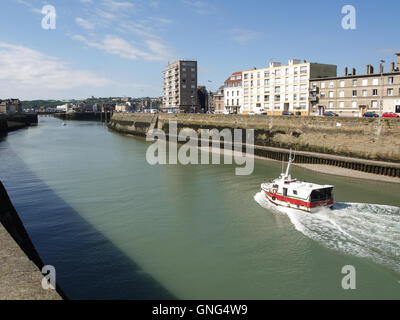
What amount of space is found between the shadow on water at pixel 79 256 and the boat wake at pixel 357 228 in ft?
32.5

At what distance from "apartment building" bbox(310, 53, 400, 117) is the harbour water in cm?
2476

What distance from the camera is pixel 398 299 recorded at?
13.0 m

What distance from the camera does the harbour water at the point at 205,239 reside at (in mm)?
13961

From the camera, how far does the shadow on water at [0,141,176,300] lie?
13633 mm

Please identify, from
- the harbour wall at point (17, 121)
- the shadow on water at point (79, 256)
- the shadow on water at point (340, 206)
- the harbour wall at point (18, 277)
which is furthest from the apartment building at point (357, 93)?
the harbour wall at point (17, 121)

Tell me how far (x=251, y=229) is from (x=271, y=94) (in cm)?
5818

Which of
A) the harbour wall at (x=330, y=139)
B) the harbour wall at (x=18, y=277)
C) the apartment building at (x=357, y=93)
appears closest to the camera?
the harbour wall at (x=18, y=277)

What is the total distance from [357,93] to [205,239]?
46.1 metres

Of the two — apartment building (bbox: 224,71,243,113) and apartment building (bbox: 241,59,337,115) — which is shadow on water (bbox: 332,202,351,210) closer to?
apartment building (bbox: 241,59,337,115)

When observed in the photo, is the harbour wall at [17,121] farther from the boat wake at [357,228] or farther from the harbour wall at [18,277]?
the harbour wall at [18,277]

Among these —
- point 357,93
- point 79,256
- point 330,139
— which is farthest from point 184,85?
point 79,256

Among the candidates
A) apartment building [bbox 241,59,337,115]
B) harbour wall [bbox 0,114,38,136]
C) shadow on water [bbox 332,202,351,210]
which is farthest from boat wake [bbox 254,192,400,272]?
harbour wall [bbox 0,114,38,136]
